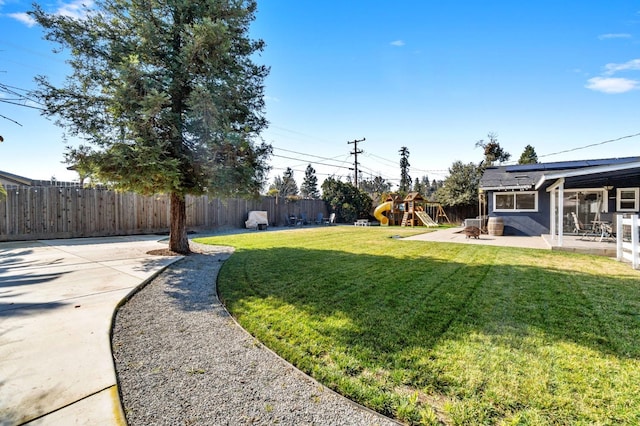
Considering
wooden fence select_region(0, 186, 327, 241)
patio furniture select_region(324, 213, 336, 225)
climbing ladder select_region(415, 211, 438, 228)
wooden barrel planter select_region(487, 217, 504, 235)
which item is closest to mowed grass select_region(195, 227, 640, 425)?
wooden fence select_region(0, 186, 327, 241)

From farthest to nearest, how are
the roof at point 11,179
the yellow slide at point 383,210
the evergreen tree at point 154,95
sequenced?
the yellow slide at point 383,210
the roof at point 11,179
the evergreen tree at point 154,95

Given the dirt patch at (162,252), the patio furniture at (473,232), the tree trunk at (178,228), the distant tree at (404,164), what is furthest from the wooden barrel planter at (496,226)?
the distant tree at (404,164)

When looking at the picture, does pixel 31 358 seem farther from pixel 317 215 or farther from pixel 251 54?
pixel 317 215

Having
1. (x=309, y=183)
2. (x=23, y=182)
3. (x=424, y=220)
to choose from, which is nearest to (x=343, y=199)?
(x=424, y=220)

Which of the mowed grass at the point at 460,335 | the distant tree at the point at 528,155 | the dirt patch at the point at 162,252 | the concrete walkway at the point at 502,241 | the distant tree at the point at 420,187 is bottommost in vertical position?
the mowed grass at the point at 460,335

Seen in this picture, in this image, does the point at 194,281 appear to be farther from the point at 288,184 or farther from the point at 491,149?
the point at 288,184

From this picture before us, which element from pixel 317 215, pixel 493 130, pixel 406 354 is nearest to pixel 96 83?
pixel 406 354

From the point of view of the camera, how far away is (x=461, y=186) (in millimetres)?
22422

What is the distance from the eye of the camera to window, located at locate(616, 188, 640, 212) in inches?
427

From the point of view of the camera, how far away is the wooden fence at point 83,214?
32.2 feet

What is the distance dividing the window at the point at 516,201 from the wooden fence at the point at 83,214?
1125cm

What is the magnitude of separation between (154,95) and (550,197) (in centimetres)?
1458

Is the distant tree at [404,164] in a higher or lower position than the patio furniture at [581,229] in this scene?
higher

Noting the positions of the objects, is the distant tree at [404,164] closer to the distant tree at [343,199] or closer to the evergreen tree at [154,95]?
the distant tree at [343,199]
